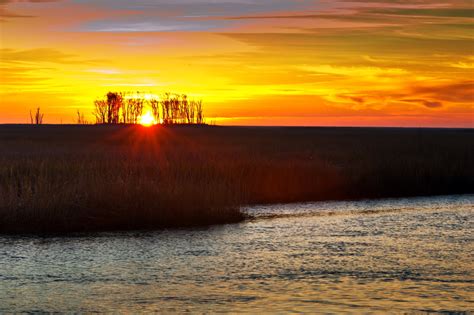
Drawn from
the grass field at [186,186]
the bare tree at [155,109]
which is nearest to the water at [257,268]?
the grass field at [186,186]

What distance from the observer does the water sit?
9.51 meters

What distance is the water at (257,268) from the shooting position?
9508mm

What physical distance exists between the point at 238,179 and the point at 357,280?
29.7 ft

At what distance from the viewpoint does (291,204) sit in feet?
64.0

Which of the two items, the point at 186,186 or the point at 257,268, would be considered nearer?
the point at 257,268

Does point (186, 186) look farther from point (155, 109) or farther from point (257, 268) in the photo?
point (155, 109)

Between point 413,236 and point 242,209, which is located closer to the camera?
point 413,236

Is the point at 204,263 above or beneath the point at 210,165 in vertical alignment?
beneath

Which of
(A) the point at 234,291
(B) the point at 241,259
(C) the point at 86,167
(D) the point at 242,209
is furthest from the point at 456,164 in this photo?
(A) the point at 234,291

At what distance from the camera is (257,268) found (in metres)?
11.5

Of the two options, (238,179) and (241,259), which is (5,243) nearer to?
(241,259)

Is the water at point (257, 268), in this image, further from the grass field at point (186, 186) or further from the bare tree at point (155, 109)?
the bare tree at point (155, 109)

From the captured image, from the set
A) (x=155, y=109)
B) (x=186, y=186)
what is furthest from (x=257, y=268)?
(x=155, y=109)

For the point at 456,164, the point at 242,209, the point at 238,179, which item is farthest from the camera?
the point at 456,164
